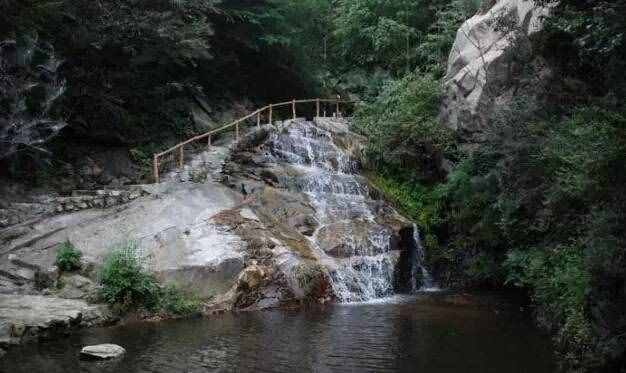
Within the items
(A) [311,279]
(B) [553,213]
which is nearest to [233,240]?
(A) [311,279]

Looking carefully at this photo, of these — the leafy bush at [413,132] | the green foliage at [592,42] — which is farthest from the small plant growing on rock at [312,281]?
the green foliage at [592,42]

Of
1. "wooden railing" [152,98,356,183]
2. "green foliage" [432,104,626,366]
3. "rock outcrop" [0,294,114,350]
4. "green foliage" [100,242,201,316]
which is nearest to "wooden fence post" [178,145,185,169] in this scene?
"wooden railing" [152,98,356,183]

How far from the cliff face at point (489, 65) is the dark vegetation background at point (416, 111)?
0.58 m

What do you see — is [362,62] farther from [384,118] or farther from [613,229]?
[613,229]

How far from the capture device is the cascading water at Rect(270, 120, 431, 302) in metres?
14.1

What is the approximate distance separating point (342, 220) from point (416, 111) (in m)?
5.50

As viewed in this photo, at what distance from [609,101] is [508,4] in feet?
31.8

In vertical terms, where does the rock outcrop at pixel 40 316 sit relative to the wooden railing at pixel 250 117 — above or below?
below

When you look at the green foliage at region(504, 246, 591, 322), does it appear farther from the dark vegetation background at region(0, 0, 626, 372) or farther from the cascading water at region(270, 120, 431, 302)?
the cascading water at region(270, 120, 431, 302)

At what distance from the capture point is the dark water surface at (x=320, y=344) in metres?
8.14

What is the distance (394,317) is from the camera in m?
11.5

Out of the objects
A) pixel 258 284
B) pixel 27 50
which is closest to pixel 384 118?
pixel 258 284

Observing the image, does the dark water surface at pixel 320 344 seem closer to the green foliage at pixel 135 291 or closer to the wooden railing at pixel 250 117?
the green foliage at pixel 135 291

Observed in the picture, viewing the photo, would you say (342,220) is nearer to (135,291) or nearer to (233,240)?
(233,240)
